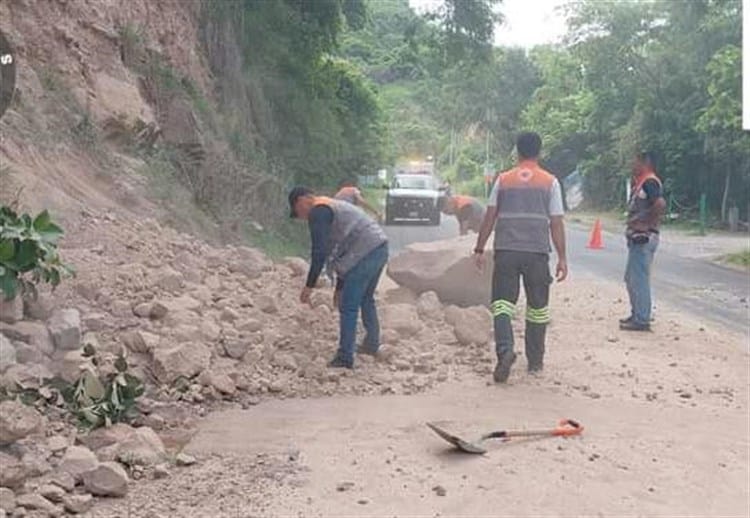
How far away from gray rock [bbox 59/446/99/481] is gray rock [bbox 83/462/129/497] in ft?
0.13

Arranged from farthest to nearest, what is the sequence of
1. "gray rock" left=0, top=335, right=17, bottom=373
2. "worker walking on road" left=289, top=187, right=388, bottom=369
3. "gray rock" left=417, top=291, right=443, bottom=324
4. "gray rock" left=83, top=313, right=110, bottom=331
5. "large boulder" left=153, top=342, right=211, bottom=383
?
"gray rock" left=417, top=291, right=443, bottom=324 → "worker walking on road" left=289, top=187, right=388, bottom=369 → "gray rock" left=83, top=313, right=110, bottom=331 → "large boulder" left=153, top=342, right=211, bottom=383 → "gray rock" left=0, top=335, right=17, bottom=373

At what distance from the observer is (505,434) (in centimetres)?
574

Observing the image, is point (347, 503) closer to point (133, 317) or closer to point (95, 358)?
point (95, 358)

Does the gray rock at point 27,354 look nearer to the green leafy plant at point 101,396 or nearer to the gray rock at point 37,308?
the green leafy plant at point 101,396

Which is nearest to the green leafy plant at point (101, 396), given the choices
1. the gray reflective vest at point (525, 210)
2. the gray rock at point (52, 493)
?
the gray rock at point (52, 493)

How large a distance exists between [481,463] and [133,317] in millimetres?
2984

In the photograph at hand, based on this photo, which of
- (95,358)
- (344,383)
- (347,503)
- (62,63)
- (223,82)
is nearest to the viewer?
(347,503)

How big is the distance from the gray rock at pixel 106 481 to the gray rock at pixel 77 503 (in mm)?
101

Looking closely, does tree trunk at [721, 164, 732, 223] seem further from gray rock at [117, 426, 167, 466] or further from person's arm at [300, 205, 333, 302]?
gray rock at [117, 426, 167, 466]

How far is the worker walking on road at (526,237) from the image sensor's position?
24.1 feet

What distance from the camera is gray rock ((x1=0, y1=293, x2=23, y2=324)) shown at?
20.1 ft

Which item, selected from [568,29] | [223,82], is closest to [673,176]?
[568,29]

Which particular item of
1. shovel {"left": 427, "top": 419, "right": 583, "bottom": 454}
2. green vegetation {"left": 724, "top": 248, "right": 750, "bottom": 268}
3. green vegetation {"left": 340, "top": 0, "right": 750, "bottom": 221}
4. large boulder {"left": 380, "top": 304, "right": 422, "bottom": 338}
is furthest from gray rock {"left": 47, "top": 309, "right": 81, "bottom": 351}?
green vegetation {"left": 724, "top": 248, "right": 750, "bottom": 268}

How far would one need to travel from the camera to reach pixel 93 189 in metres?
10.8
